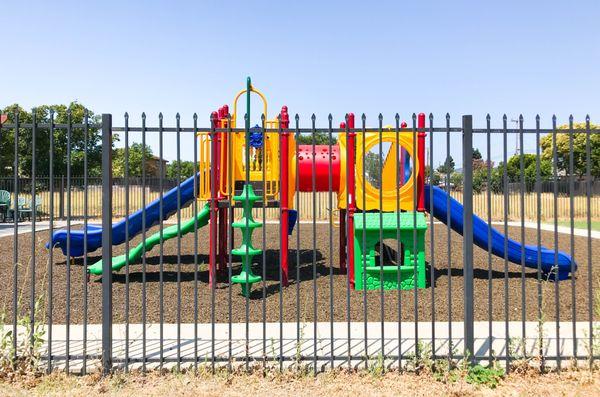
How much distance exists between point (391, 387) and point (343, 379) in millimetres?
400

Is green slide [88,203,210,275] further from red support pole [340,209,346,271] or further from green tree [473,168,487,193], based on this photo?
green tree [473,168,487,193]

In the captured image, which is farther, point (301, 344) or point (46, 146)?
point (46, 146)

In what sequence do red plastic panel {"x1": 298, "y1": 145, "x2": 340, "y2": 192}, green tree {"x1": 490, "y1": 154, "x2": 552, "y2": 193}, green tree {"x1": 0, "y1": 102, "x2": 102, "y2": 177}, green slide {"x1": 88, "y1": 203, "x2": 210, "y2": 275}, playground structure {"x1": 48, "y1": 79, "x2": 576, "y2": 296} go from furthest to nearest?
1. green tree {"x1": 0, "y1": 102, "x2": 102, "y2": 177}
2. green tree {"x1": 490, "y1": 154, "x2": 552, "y2": 193}
3. red plastic panel {"x1": 298, "y1": 145, "x2": 340, "y2": 192}
4. green slide {"x1": 88, "y1": 203, "x2": 210, "y2": 275}
5. playground structure {"x1": 48, "y1": 79, "x2": 576, "y2": 296}

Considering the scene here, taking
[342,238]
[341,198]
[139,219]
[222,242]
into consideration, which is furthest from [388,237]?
[139,219]

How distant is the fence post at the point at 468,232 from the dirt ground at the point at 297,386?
0.43 metres

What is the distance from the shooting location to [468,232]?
412 centimetres

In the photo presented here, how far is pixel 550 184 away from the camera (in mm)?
27578

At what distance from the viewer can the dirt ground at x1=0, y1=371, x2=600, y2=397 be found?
3609 mm

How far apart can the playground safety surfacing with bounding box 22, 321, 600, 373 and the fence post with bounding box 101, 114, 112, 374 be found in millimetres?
151

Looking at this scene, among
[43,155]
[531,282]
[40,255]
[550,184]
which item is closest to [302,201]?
[550,184]

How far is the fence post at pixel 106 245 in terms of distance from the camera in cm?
401

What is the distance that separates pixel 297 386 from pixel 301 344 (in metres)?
0.49

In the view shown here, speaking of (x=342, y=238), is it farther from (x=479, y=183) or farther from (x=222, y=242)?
(x=479, y=183)

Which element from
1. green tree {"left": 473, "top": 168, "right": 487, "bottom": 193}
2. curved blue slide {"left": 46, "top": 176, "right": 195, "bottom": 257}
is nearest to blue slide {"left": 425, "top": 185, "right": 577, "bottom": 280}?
curved blue slide {"left": 46, "top": 176, "right": 195, "bottom": 257}
